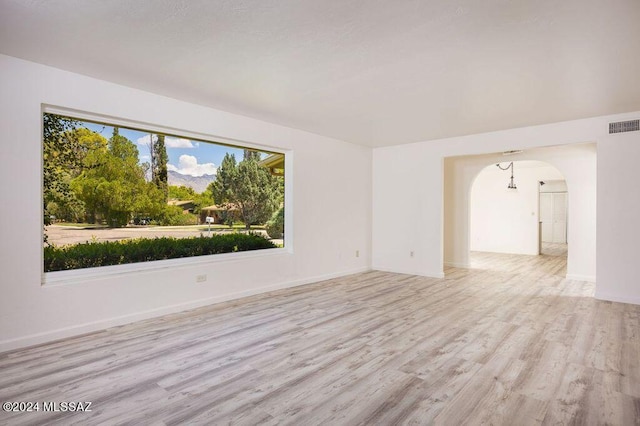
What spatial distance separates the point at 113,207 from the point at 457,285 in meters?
5.30

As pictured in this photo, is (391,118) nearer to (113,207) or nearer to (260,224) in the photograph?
(260,224)

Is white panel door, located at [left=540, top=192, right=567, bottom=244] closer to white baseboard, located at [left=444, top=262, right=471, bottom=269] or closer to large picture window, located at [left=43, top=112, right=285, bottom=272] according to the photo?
white baseboard, located at [left=444, top=262, right=471, bottom=269]

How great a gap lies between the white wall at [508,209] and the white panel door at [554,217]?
2.04m

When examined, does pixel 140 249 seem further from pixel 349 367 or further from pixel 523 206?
pixel 523 206

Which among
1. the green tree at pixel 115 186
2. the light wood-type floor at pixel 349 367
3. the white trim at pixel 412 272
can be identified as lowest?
the light wood-type floor at pixel 349 367

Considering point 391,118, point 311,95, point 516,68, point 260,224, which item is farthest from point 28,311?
point 516,68

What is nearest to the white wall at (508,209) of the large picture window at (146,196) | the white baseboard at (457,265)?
the white baseboard at (457,265)

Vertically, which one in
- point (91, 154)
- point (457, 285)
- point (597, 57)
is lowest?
point (457, 285)

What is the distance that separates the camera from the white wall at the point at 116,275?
9.82 ft

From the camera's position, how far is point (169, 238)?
432 cm

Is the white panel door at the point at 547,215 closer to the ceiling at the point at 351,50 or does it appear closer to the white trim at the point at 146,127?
the ceiling at the point at 351,50

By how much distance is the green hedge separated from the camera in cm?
346

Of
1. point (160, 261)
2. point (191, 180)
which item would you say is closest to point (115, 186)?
point (191, 180)

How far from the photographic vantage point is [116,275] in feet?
11.8
